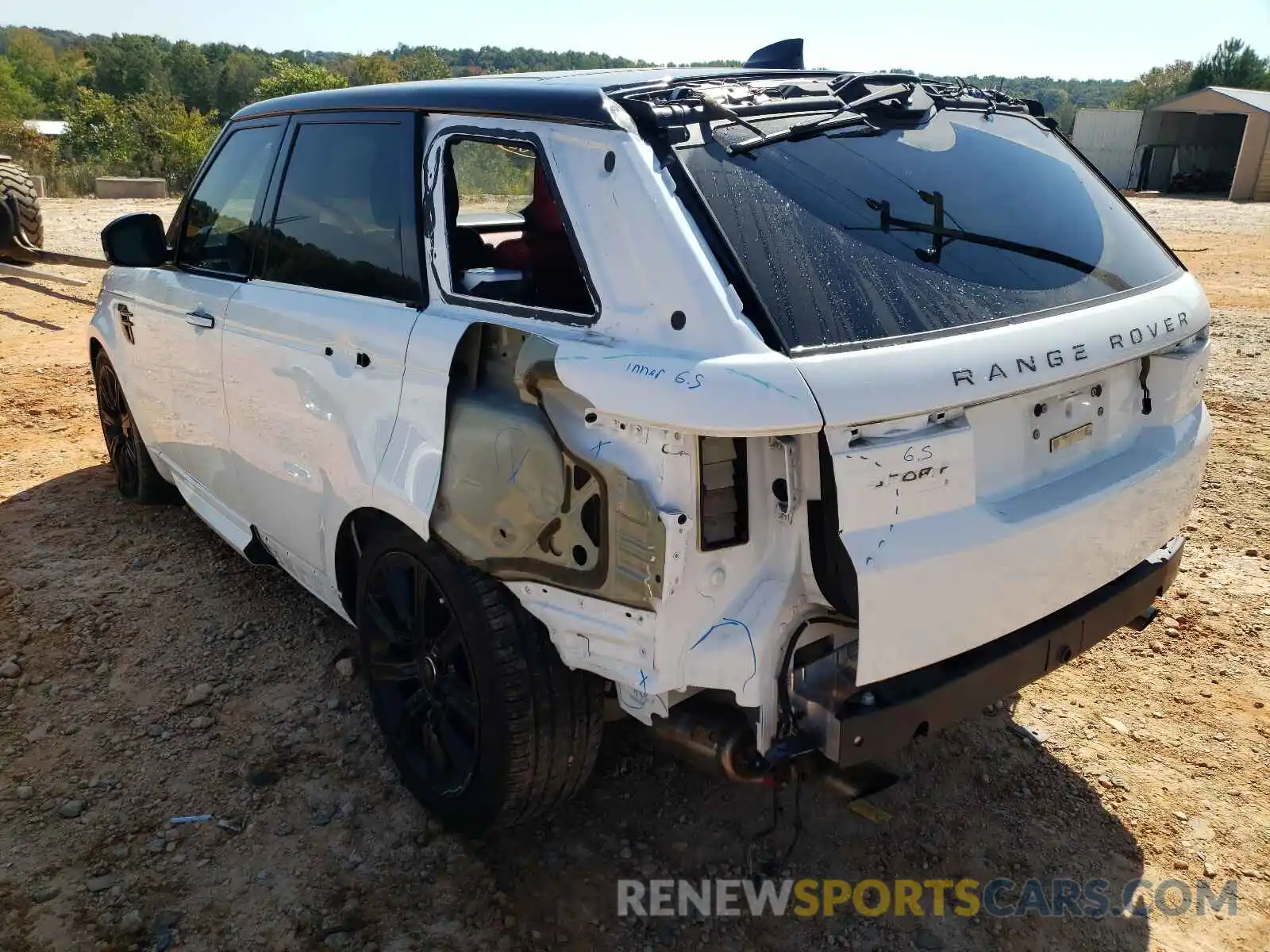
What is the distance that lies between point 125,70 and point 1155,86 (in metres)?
89.7

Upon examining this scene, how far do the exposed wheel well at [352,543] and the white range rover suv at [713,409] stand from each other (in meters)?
0.01

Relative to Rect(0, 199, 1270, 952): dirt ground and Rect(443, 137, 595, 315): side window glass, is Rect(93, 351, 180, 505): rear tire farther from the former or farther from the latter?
Rect(443, 137, 595, 315): side window glass

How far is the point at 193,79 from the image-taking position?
93.6 meters

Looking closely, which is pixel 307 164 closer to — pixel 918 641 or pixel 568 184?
pixel 568 184

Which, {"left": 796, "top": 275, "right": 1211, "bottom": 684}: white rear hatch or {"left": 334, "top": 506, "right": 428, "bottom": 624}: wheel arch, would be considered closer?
{"left": 796, "top": 275, "right": 1211, "bottom": 684}: white rear hatch

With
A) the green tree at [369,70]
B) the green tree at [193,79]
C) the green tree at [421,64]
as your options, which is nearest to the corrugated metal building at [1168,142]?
the green tree at [421,64]

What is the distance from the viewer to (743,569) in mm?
2092

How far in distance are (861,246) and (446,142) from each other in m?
1.19

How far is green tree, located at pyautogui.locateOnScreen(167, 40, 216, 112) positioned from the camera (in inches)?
3615

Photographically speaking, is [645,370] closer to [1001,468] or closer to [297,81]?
[1001,468]

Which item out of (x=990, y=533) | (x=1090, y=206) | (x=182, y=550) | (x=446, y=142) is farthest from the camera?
(x=182, y=550)

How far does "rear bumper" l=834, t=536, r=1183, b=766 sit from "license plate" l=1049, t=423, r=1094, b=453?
43 centimetres

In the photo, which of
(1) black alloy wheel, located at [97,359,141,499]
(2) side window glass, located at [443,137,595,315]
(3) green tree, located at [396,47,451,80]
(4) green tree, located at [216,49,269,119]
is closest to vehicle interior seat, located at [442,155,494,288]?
(2) side window glass, located at [443,137,595,315]

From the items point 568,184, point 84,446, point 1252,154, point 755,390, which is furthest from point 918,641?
point 1252,154
